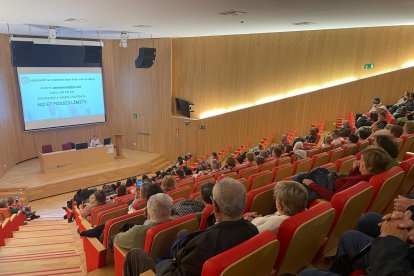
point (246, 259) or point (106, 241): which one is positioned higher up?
point (246, 259)

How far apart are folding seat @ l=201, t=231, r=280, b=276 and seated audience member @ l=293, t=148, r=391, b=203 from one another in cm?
110

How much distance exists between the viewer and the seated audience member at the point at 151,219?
7.75ft

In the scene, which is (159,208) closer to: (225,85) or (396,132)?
(396,132)

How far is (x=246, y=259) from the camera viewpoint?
1.40 m

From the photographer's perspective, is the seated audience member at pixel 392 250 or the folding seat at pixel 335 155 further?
the folding seat at pixel 335 155

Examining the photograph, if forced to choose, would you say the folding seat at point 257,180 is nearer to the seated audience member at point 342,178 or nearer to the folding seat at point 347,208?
the seated audience member at point 342,178

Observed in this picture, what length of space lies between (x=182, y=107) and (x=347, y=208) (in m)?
10.1

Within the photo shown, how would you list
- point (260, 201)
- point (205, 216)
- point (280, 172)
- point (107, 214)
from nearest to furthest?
point (205, 216), point (260, 201), point (107, 214), point (280, 172)

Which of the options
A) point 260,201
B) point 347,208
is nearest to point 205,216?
point 260,201

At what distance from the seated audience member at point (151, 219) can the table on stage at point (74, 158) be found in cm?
834

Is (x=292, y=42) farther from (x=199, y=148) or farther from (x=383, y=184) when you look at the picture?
(x=383, y=184)

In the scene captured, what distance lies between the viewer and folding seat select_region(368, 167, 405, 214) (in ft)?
7.46

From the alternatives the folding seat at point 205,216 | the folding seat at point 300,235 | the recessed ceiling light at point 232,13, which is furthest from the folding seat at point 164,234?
the recessed ceiling light at point 232,13

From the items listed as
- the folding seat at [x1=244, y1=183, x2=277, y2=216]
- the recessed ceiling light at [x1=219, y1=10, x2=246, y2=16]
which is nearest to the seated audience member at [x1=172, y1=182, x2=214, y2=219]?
the folding seat at [x1=244, y1=183, x2=277, y2=216]
